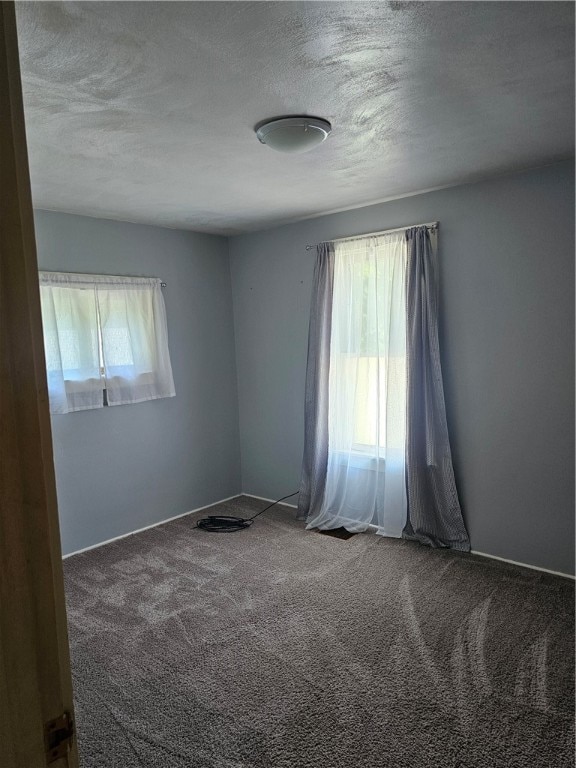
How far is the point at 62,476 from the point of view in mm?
3785

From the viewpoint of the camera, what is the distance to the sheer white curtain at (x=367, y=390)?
379 cm

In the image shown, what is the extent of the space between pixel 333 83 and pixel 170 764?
8.61 feet

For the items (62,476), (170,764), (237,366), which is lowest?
(170,764)

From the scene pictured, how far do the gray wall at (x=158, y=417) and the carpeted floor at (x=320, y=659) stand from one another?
544mm

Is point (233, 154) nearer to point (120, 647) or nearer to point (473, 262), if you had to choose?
point (473, 262)

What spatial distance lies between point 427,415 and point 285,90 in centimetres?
234

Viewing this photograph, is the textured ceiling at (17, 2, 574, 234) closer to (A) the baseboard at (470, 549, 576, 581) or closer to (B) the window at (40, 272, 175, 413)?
(B) the window at (40, 272, 175, 413)

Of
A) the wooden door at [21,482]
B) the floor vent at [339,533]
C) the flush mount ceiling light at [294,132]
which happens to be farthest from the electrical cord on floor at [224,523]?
the wooden door at [21,482]

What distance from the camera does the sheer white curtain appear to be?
3789 mm

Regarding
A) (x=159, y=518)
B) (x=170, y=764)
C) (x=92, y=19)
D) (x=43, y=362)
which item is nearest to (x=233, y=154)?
(x=92, y=19)

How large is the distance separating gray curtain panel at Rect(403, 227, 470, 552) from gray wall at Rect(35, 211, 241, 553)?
1951 millimetres

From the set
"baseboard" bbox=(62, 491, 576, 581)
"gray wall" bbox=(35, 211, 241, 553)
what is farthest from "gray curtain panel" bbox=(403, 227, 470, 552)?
"gray wall" bbox=(35, 211, 241, 553)

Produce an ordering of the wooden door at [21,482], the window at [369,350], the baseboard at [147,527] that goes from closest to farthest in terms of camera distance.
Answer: the wooden door at [21,482]
the window at [369,350]
the baseboard at [147,527]

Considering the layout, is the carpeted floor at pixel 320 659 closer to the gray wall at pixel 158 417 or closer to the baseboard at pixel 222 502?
the baseboard at pixel 222 502
